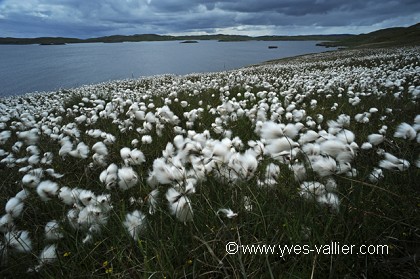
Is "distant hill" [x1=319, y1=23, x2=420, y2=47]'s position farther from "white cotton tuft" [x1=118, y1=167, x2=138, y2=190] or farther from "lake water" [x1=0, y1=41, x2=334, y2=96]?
"white cotton tuft" [x1=118, y1=167, x2=138, y2=190]

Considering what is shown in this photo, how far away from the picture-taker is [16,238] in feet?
6.31

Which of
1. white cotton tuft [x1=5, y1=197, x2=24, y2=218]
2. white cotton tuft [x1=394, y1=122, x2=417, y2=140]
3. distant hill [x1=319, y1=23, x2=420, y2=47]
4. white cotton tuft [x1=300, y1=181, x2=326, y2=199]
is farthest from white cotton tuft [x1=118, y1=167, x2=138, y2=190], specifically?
distant hill [x1=319, y1=23, x2=420, y2=47]

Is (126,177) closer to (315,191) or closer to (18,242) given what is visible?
(18,242)

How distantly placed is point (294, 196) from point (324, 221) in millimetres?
438

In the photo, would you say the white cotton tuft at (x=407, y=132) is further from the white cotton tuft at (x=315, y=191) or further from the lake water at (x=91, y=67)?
the lake water at (x=91, y=67)

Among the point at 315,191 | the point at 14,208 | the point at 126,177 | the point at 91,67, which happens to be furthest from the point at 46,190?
the point at 91,67

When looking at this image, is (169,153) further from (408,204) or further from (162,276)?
(408,204)

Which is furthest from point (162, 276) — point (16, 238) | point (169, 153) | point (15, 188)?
point (15, 188)

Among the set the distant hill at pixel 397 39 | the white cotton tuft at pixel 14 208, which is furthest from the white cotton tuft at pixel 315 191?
the distant hill at pixel 397 39

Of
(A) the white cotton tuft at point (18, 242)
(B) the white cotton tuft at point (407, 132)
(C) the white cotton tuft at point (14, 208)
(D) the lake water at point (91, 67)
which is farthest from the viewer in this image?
(D) the lake water at point (91, 67)

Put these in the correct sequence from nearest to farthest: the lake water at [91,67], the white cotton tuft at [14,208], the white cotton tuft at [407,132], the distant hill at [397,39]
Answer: the white cotton tuft at [14,208] → the white cotton tuft at [407,132] → the lake water at [91,67] → the distant hill at [397,39]

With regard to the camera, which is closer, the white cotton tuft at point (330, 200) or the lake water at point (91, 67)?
the white cotton tuft at point (330, 200)

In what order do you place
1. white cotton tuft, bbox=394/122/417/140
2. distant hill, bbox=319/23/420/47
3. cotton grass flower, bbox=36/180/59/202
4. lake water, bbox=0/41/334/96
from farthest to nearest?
distant hill, bbox=319/23/420/47 → lake water, bbox=0/41/334/96 → white cotton tuft, bbox=394/122/417/140 → cotton grass flower, bbox=36/180/59/202

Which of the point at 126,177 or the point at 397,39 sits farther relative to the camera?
the point at 397,39
